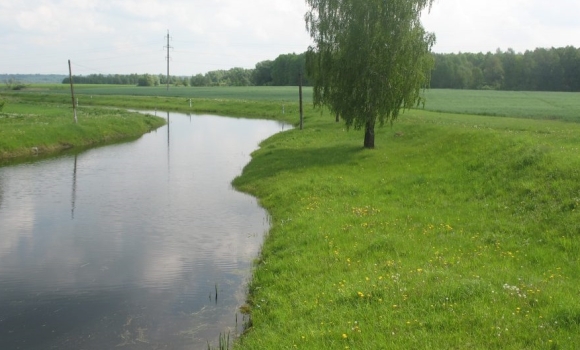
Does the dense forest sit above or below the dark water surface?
above

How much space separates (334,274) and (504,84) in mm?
117350

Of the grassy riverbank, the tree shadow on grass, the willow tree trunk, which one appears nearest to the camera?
the tree shadow on grass

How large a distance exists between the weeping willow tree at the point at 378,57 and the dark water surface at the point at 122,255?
8066 millimetres

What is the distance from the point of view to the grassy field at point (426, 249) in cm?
873

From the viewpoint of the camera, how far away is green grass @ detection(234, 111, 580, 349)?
8719 mm

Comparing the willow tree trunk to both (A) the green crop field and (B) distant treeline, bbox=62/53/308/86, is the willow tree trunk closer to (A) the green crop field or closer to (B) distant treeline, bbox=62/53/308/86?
(A) the green crop field

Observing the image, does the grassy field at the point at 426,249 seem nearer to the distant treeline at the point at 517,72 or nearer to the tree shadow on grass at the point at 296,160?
the tree shadow on grass at the point at 296,160

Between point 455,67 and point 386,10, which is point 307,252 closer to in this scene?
point 386,10

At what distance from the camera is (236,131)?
178ft

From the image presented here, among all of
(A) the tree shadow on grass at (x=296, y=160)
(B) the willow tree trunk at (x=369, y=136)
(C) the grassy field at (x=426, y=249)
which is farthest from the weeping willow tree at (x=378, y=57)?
(C) the grassy field at (x=426, y=249)

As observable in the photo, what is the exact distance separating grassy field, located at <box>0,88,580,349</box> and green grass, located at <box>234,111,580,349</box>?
0.12 ft

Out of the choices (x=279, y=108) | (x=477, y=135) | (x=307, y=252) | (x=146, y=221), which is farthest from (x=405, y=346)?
(x=279, y=108)

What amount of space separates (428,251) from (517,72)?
115438mm

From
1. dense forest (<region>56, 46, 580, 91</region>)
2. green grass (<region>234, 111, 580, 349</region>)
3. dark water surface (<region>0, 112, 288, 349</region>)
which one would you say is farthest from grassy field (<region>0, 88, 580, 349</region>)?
dense forest (<region>56, 46, 580, 91</region>)
